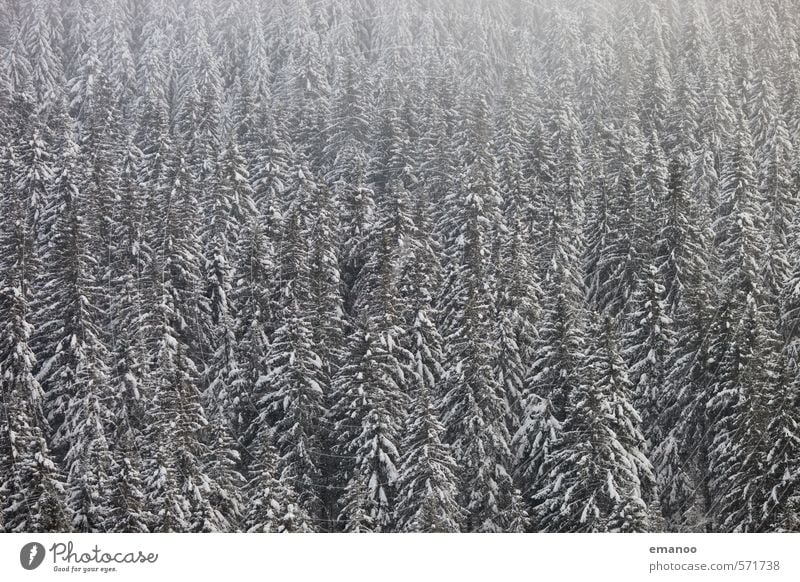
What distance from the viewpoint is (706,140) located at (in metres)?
42.0

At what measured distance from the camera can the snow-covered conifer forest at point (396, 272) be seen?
25266mm

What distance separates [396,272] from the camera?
109 ft

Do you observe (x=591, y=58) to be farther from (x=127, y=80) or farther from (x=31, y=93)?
(x=31, y=93)

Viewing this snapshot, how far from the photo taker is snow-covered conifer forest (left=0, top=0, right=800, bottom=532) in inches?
995
